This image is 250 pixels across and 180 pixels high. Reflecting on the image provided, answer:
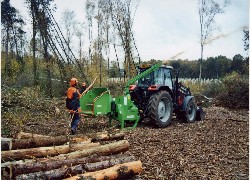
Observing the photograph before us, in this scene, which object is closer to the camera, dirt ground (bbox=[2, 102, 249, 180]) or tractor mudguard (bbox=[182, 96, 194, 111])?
dirt ground (bbox=[2, 102, 249, 180])

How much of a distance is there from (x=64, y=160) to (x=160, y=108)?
5979mm

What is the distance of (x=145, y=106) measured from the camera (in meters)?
10.4

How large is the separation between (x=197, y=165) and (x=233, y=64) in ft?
100

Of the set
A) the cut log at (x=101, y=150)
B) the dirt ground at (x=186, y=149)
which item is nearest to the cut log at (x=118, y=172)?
the dirt ground at (x=186, y=149)

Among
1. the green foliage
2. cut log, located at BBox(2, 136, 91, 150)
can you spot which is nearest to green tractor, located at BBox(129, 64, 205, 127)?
cut log, located at BBox(2, 136, 91, 150)

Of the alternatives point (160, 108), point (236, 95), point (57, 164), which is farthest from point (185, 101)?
point (236, 95)

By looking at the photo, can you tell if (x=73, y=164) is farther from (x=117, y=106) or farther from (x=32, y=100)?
(x=32, y=100)

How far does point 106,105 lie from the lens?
8.98m

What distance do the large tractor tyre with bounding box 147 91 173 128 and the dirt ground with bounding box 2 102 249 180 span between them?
361 millimetres

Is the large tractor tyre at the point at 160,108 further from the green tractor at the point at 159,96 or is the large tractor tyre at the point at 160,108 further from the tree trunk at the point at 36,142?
the tree trunk at the point at 36,142

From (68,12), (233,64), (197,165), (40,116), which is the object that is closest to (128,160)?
(197,165)

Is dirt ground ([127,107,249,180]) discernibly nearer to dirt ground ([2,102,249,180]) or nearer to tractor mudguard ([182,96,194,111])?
dirt ground ([2,102,249,180])

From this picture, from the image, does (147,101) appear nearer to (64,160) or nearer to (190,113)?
(190,113)

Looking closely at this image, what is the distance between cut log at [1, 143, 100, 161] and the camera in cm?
502
